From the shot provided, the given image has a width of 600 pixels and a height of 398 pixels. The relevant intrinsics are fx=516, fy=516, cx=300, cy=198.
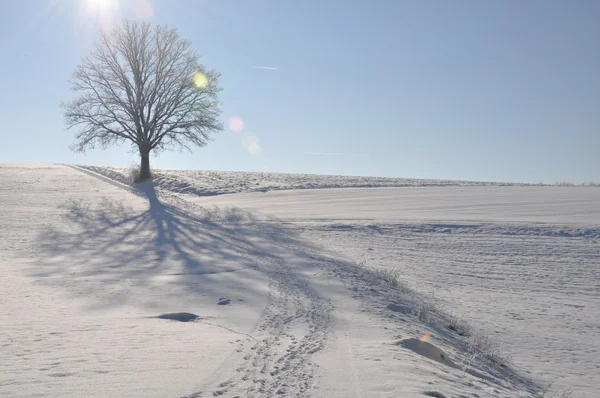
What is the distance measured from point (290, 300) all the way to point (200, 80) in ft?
89.0

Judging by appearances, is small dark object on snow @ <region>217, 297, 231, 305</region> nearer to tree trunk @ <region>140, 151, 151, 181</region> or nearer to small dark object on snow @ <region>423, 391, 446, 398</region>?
small dark object on snow @ <region>423, 391, 446, 398</region>

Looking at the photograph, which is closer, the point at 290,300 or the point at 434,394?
the point at 434,394

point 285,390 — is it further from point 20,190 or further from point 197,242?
point 20,190

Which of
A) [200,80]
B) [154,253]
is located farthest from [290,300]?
[200,80]

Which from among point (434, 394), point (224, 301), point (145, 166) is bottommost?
point (224, 301)

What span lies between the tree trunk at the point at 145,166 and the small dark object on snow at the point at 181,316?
29.0m

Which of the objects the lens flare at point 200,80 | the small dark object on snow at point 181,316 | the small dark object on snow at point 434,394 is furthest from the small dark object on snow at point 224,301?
the lens flare at point 200,80

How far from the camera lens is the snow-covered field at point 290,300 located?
16.2ft

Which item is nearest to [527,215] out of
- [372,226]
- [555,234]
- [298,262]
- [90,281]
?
[555,234]

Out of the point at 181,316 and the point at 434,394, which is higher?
the point at 434,394

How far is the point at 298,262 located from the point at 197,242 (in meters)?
3.78

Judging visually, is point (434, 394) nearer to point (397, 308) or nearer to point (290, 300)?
point (397, 308)

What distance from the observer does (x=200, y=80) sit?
109 feet

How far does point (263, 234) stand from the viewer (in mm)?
17203
